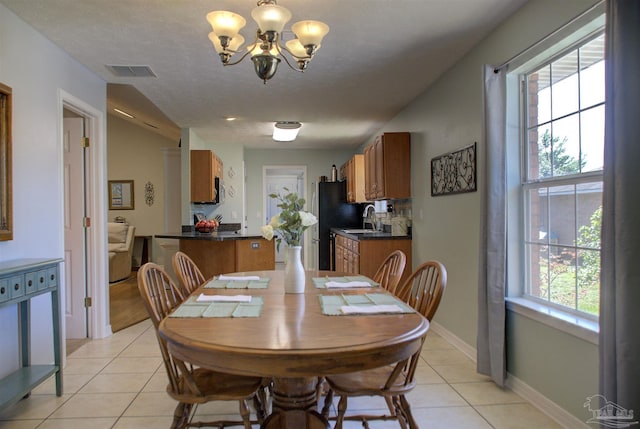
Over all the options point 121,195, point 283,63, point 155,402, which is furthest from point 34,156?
point 121,195

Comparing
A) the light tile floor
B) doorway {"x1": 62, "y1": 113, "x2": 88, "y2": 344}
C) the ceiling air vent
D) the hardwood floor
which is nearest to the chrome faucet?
the light tile floor

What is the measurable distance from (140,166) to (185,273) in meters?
6.22

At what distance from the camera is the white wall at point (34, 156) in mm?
2422

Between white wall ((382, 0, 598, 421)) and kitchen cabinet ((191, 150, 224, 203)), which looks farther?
kitchen cabinet ((191, 150, 224, 203))

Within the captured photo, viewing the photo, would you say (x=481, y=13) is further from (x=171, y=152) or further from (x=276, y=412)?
(x=171, y=152)

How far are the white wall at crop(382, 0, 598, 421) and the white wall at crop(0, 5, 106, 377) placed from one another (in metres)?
3.08

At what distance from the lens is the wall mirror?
2.30 m

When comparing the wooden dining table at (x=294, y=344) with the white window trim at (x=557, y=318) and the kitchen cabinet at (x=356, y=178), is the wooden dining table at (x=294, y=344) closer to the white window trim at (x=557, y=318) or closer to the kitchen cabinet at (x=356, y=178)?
the white window trim at (x=557, y=318)

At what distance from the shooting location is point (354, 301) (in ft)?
6.09

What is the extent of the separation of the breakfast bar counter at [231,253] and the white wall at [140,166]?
139 inches

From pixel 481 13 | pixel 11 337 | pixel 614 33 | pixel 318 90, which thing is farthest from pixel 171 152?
pixel 614 33

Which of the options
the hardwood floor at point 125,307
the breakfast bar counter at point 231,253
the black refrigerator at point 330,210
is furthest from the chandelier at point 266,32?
the black refrigerator at point 330,210

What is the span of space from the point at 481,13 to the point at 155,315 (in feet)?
8.18

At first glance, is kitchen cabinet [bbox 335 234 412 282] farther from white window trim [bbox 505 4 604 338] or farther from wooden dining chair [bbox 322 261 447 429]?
wooden dining chair [bbox 322 261 447 429]
